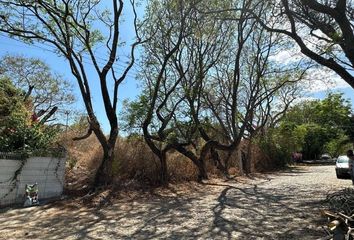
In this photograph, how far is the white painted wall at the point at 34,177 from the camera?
1099cm

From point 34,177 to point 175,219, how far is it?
16.2 feet

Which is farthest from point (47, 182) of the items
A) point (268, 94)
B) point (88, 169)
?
point (268, 94)

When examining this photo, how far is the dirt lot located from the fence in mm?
734

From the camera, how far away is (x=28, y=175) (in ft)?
38.8

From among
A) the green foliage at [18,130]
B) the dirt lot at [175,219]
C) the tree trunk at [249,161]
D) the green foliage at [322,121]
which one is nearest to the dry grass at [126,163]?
the dirt lot at [175,219]

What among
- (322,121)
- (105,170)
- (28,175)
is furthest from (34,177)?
(322,121)

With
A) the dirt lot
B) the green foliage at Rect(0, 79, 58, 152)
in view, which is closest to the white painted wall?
the green foliage at Rect(0, 79, 58, 152)

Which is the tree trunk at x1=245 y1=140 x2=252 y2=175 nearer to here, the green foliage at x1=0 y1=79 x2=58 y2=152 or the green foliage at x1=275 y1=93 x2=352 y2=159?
the green foliage at x1=0 y1=79 x2=58 y2=152

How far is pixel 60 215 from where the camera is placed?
10.3 m

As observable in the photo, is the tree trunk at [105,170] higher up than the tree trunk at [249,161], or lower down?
lower down

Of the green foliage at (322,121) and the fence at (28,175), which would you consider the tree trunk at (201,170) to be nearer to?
the fence at (28,175)

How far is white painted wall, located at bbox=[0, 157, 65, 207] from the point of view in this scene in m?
11.0

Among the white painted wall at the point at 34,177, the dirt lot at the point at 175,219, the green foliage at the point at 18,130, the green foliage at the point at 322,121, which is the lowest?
the dirt lot at the point at 175,219

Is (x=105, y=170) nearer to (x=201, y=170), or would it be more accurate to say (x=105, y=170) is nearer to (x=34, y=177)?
(x=34, y=177)
